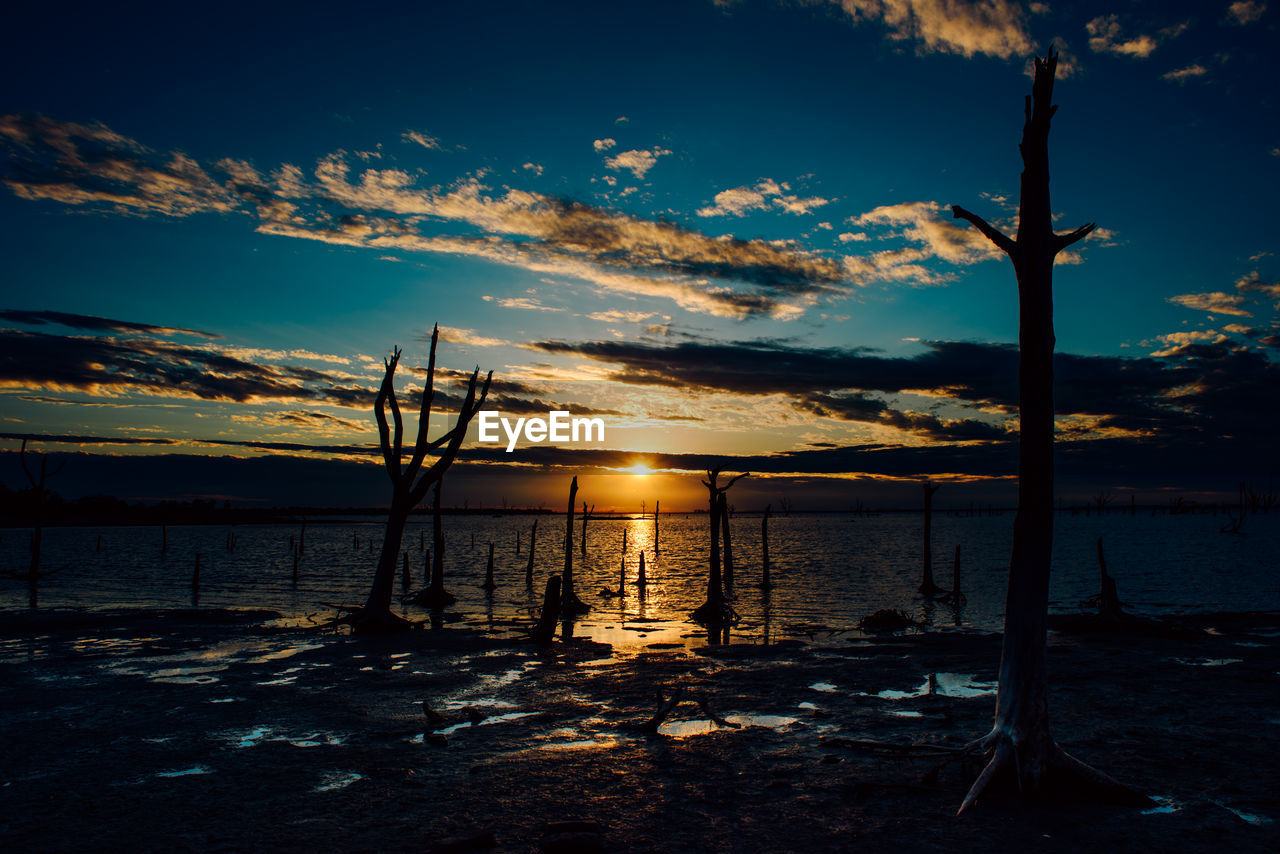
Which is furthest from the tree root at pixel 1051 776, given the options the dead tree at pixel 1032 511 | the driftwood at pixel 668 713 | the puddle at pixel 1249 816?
the driftwood at pixel 668 713

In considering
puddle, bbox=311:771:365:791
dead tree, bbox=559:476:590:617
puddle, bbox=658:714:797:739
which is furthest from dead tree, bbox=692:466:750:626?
puddle, bbox=311:771:365:791

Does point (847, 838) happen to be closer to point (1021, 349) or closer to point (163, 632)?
point (1021, 349)

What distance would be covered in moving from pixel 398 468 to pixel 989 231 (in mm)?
19109

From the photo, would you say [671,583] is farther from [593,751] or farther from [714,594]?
[593,751]

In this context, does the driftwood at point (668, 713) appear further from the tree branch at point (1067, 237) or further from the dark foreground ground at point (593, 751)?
the tree branch at point (1067, 237)

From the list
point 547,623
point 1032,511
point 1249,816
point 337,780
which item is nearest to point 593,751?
point 337,780

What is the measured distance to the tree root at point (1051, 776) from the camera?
741 centimetres

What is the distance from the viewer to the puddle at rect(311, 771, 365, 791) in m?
8.27

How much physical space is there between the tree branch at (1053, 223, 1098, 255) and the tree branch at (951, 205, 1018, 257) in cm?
40

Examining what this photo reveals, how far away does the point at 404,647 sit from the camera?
1884 centimetres

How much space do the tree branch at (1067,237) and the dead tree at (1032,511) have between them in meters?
0.01

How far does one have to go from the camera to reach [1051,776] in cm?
755

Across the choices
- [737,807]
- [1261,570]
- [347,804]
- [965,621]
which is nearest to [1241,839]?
[737,807]

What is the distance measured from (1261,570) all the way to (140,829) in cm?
6785
